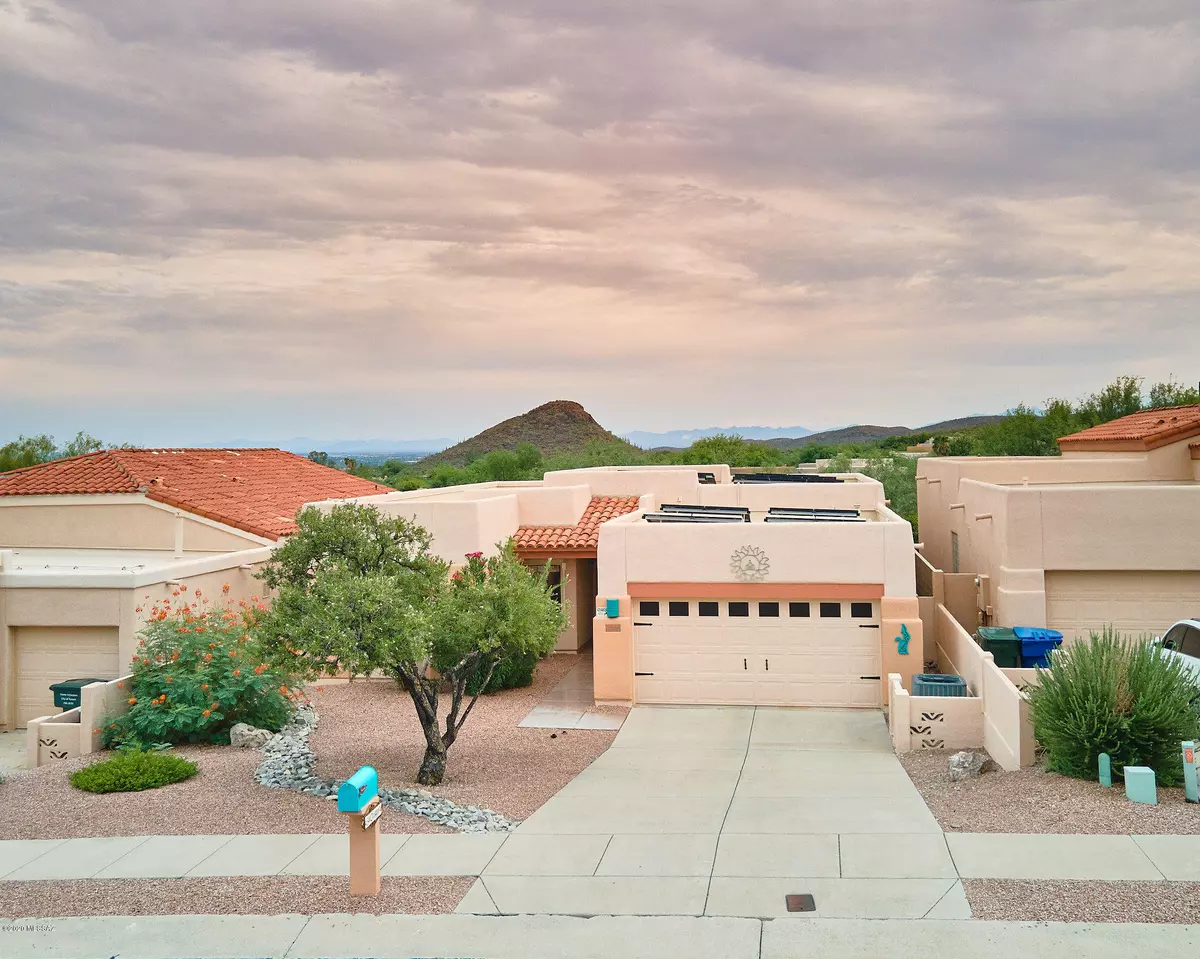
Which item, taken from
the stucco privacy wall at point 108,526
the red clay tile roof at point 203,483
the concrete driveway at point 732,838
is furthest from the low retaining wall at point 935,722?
the stucco privacy wall at point 108,526

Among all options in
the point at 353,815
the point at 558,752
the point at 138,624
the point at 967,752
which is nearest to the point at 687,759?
the point at 558,752

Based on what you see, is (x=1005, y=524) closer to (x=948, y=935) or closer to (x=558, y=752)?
(x=558, y=752)

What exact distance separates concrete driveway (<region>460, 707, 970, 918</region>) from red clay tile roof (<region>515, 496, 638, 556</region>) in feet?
24.6

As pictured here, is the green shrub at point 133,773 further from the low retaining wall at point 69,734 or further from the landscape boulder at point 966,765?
the landscape boulder at point 966,765

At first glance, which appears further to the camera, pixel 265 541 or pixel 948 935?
pixel 265 541

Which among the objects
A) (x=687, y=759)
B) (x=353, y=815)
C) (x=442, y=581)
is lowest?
(x=687, y=759)

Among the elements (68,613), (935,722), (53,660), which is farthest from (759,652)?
(53,660)

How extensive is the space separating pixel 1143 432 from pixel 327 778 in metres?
23.7

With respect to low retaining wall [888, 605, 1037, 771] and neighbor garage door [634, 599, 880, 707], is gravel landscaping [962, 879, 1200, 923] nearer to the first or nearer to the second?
low retaining wall [888, 605, 1037, 771]

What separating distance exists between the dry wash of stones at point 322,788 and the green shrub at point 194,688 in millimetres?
701

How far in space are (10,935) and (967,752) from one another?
1186cm

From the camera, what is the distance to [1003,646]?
743 inches

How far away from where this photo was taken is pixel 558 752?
54.6 ft

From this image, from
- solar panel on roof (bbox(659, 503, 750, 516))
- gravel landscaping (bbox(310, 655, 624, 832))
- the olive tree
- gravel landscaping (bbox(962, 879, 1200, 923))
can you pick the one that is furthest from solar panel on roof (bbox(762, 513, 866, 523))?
gravel landscaping (bbox(962, 879, 1200, 923))
